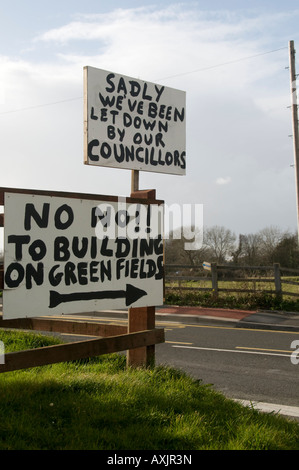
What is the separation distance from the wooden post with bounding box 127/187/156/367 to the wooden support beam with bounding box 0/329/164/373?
172mm

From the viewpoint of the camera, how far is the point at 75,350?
459 cm

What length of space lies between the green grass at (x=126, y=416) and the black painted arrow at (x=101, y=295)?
0.76 metres

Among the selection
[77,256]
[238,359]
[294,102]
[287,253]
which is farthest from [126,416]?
[287,253]

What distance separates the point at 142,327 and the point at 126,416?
5.59 ft

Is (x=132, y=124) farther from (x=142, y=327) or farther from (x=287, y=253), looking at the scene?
(x=287, y=253)

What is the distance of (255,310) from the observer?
647 inches

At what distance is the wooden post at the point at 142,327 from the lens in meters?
5.44

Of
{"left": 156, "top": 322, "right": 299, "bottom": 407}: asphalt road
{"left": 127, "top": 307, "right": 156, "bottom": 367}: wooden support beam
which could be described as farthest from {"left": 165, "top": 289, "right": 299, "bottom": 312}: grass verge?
{"left": 127, "top": 307, "right": 156, "bottom": 367}: wooden support beam

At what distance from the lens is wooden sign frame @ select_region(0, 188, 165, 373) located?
4300mm

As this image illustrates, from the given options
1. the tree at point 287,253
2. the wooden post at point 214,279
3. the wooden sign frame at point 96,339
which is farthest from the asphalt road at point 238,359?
the tree at point 287,253

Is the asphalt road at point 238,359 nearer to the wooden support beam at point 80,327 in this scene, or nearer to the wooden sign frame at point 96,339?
the wooden sign frame at point 96,339

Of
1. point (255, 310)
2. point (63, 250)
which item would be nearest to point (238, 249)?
point (255, 310)
